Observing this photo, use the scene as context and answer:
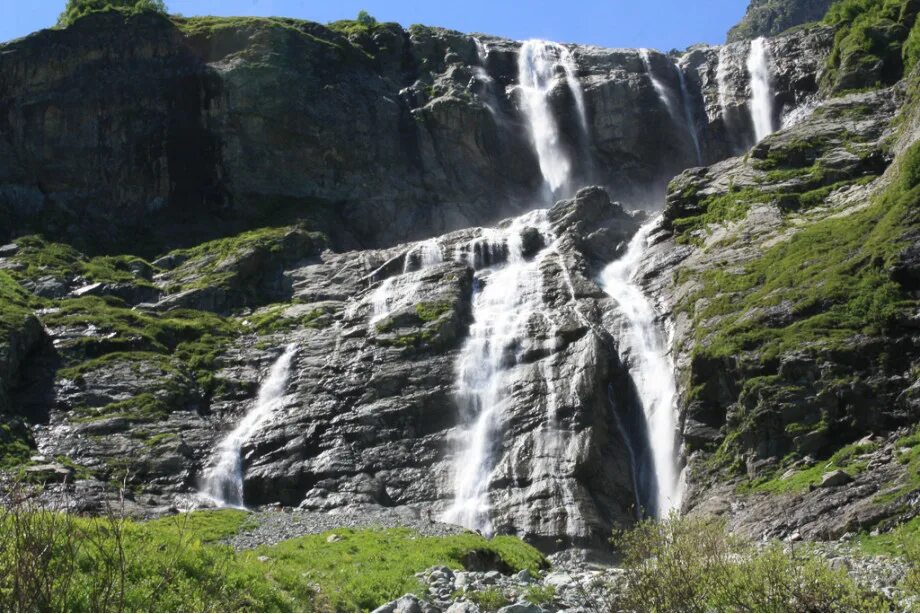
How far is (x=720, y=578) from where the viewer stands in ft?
47.0

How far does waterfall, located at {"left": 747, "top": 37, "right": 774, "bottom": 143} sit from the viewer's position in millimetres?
74625

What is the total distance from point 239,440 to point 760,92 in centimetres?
5222

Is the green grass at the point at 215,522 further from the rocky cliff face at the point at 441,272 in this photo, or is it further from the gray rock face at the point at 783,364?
the gray rock face at the point at 783,364

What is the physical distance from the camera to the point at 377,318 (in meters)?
50.2

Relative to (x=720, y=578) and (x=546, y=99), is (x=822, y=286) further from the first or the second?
(x=546, y=99)

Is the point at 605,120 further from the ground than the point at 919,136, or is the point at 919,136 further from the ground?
the point at 605,120

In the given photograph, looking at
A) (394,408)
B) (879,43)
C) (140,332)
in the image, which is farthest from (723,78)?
(140,332)

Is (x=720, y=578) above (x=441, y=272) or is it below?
below

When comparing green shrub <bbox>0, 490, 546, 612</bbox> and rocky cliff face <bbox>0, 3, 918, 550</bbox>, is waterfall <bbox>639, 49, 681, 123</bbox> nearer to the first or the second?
rocky cliff face <bbox>0, 3, 918, 550</bbox>

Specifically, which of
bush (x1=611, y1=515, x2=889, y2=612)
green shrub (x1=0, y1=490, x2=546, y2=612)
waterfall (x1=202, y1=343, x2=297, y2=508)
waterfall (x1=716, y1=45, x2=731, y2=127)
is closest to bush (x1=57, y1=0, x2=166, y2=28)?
waterfall (x1=202, y1=343, x2=297, y2=508)

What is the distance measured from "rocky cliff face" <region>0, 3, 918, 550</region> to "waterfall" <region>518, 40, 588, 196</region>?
1.76 ft

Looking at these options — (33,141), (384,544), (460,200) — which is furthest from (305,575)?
(33,141)

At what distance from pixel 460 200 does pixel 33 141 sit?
31608 mm

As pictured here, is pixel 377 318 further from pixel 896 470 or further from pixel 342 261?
pixel 896 470
